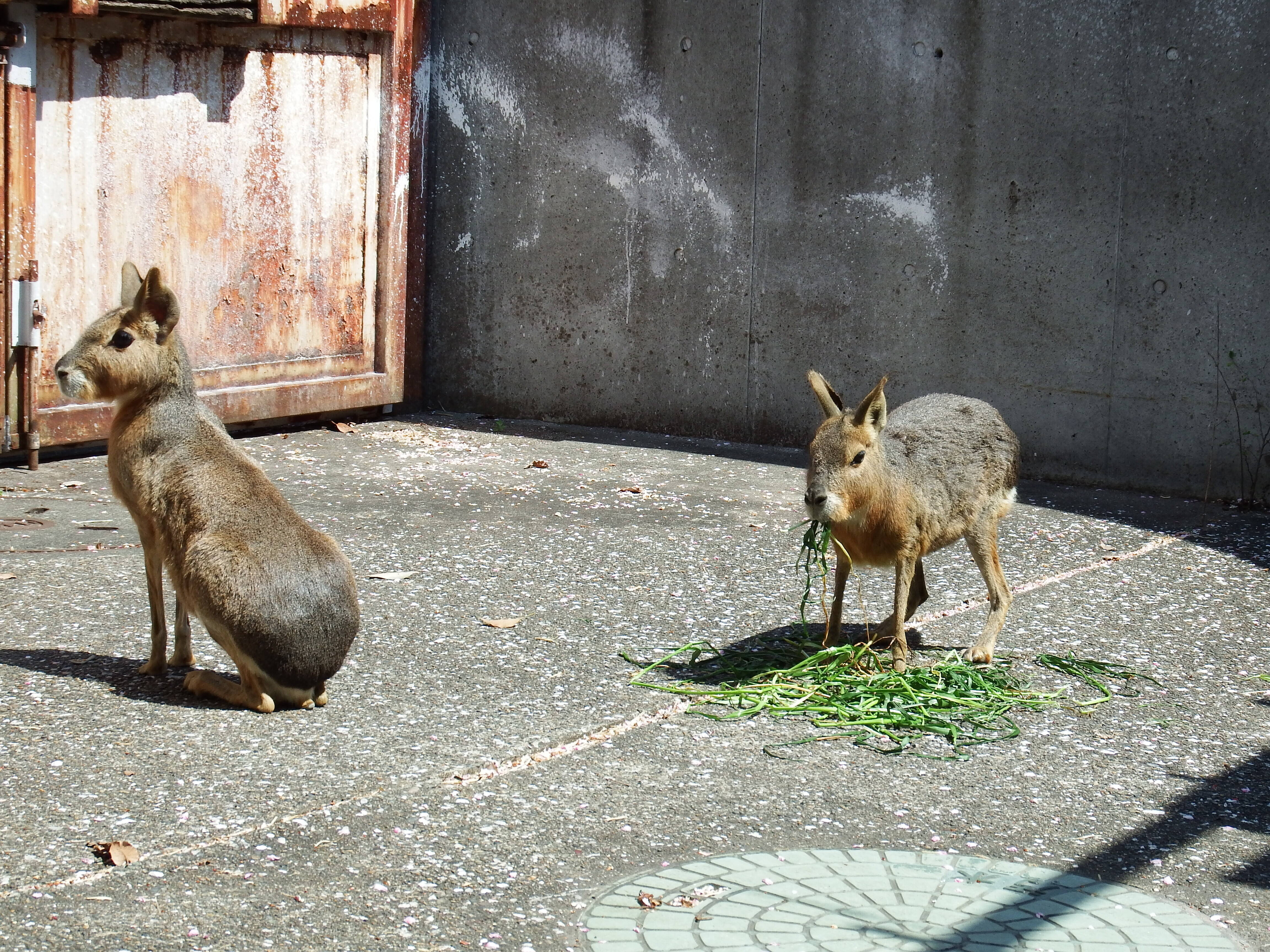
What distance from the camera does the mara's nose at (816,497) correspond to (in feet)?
18.9

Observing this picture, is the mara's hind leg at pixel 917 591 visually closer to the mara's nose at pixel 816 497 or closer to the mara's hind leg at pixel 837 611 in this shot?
the mara's hind leg at pixel 837 611

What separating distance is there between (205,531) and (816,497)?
2269 millimetres

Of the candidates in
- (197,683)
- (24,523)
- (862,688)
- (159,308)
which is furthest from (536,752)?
(24,523)

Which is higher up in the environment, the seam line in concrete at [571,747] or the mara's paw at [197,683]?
the mara's paw at [197,683]

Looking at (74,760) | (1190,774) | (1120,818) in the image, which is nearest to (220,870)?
(74,760)

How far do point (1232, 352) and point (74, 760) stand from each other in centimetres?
760

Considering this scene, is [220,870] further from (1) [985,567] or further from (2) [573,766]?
(1) [985,567]

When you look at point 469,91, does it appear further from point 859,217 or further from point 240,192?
point 859,217

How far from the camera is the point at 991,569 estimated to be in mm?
6637

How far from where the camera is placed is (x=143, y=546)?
583 cm

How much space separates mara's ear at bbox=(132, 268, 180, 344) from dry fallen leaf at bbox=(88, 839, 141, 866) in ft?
7.29

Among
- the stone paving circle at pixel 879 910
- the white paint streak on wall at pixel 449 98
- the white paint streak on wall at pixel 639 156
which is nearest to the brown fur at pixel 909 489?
the stone paving circle at pixel 879 910

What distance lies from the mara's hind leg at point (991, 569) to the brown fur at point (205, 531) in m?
2.74

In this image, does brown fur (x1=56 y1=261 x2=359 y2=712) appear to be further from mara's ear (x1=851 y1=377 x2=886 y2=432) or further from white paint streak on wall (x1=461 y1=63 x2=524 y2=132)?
white paint streak on wall (x1=461 y1=63 x2=524 y2=132)
